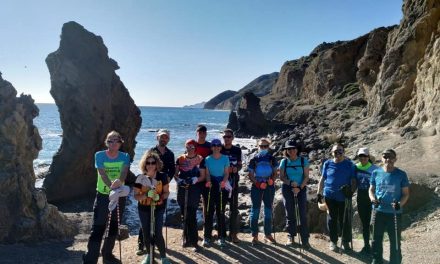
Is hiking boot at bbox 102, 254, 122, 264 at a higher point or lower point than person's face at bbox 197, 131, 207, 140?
lower

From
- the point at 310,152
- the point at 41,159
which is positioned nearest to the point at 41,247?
the point at 310,152

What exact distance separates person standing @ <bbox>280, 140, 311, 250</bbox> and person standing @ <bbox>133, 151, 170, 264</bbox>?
9.59ft

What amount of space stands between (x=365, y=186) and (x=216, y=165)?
3.21 meters

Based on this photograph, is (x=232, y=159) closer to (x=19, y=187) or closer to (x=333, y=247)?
(x=333, y=247)

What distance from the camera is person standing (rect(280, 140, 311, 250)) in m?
8.95

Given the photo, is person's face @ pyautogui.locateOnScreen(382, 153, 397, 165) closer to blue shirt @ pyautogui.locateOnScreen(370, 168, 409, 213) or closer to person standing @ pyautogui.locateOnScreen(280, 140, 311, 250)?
blue shirt @ pyautogui.locateOnScreen(370, 168, 409, 213)

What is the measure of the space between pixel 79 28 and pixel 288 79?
7805 centimetres

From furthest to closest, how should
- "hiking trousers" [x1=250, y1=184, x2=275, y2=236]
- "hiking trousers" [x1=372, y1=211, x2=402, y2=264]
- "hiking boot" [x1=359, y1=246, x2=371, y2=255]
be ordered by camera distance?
"hiking trousers" [x1=250, y1=184, x2=275, y2=236] → "hiking boot" [x1=359, y1=246, x2=371, y2=255] → "hiking trousers" [x1=372, y1=211, x2=402, y2=264]

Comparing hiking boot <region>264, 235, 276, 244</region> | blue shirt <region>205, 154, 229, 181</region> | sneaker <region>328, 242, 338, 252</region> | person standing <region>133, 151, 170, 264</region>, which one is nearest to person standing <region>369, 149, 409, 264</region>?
sneaker <region>328, 242, 338, 252</region>

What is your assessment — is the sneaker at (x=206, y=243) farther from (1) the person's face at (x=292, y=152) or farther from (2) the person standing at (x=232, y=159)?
(1) the person's face at (x=292, y=152)

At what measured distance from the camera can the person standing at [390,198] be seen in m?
7.51

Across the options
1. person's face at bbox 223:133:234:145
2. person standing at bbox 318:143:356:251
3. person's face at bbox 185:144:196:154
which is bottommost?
person standing at bbox 318:143:356:251

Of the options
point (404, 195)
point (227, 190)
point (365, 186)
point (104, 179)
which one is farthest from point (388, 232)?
point (104, 179)

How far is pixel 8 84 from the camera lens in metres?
11.7
